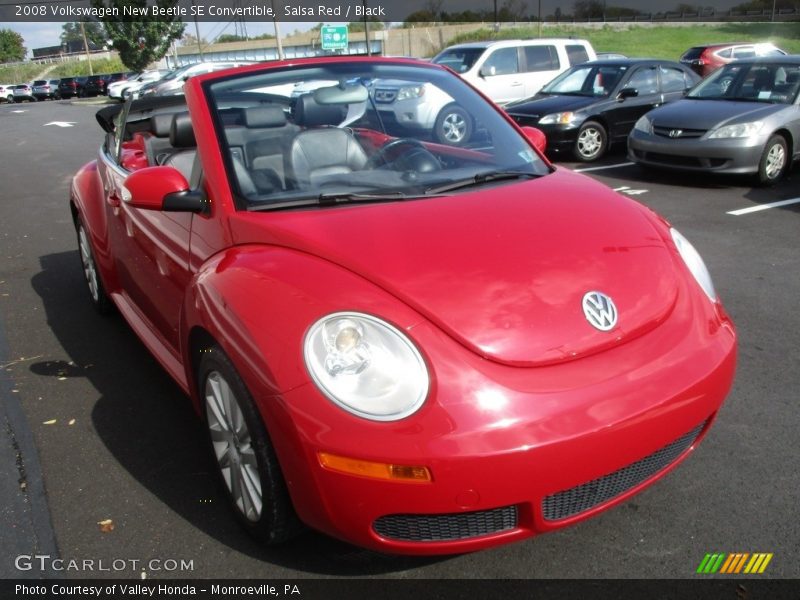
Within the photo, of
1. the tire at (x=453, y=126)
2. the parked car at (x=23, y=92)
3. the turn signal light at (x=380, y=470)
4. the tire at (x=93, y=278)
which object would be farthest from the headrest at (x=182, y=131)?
the parked car at (x=23, y=92)

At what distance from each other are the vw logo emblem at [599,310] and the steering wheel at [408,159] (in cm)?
106

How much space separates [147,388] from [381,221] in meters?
1.90

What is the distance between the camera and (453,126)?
341 centimetres

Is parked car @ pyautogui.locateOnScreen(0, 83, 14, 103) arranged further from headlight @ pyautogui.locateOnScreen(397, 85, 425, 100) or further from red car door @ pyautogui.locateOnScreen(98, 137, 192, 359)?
headlight @ pyautogui.locateOnScreen(397, 85, 425, 100)

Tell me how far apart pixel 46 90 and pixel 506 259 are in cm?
5283

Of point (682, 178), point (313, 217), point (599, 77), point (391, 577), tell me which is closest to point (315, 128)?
point (313, 217)

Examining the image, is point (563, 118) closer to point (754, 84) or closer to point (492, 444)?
point (754, 84)

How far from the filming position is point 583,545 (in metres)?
2.41

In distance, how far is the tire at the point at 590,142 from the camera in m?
10.6

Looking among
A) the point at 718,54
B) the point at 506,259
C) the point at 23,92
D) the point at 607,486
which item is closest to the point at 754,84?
the point at 506,259

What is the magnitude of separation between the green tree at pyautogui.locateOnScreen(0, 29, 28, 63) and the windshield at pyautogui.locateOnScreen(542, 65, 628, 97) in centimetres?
11489

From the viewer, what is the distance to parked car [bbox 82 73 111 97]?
1681 inches

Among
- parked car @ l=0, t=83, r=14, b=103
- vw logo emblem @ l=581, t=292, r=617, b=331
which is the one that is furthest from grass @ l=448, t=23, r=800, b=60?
vw logo emblem @ l=581, t=292, r=617, b=331

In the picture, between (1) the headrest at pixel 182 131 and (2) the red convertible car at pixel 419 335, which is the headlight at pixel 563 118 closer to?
(2) the red convertible car at pixel 419 335
